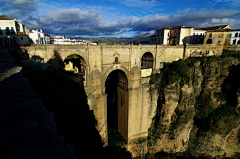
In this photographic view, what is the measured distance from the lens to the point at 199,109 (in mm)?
19984

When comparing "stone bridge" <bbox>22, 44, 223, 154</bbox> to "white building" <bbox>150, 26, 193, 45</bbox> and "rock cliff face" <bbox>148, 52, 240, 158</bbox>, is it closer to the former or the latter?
"rock cliff face" <bbox>148, 52, 240, 158</bbox>

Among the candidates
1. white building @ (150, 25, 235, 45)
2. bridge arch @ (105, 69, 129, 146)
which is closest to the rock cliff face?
bridge arch @ (105, 69, 129, 146)

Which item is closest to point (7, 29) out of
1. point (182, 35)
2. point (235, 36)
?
point (182, 35)

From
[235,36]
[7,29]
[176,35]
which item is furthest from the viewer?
[176,35]

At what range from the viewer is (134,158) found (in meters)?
17.8

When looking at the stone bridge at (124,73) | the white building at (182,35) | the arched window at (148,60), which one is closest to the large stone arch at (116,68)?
the stone bridge at (124,73)

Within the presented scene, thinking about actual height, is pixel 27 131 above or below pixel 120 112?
above

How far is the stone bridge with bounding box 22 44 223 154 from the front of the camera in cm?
1304

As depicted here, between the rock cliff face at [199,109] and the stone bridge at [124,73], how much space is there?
1.58m

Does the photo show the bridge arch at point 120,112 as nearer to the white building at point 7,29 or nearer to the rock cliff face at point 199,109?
the rock cliff face at point 199,109

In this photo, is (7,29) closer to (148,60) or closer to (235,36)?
(148,60)

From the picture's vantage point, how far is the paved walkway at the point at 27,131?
1.94 m

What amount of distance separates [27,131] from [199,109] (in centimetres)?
2219

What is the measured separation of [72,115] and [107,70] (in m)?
8.46
